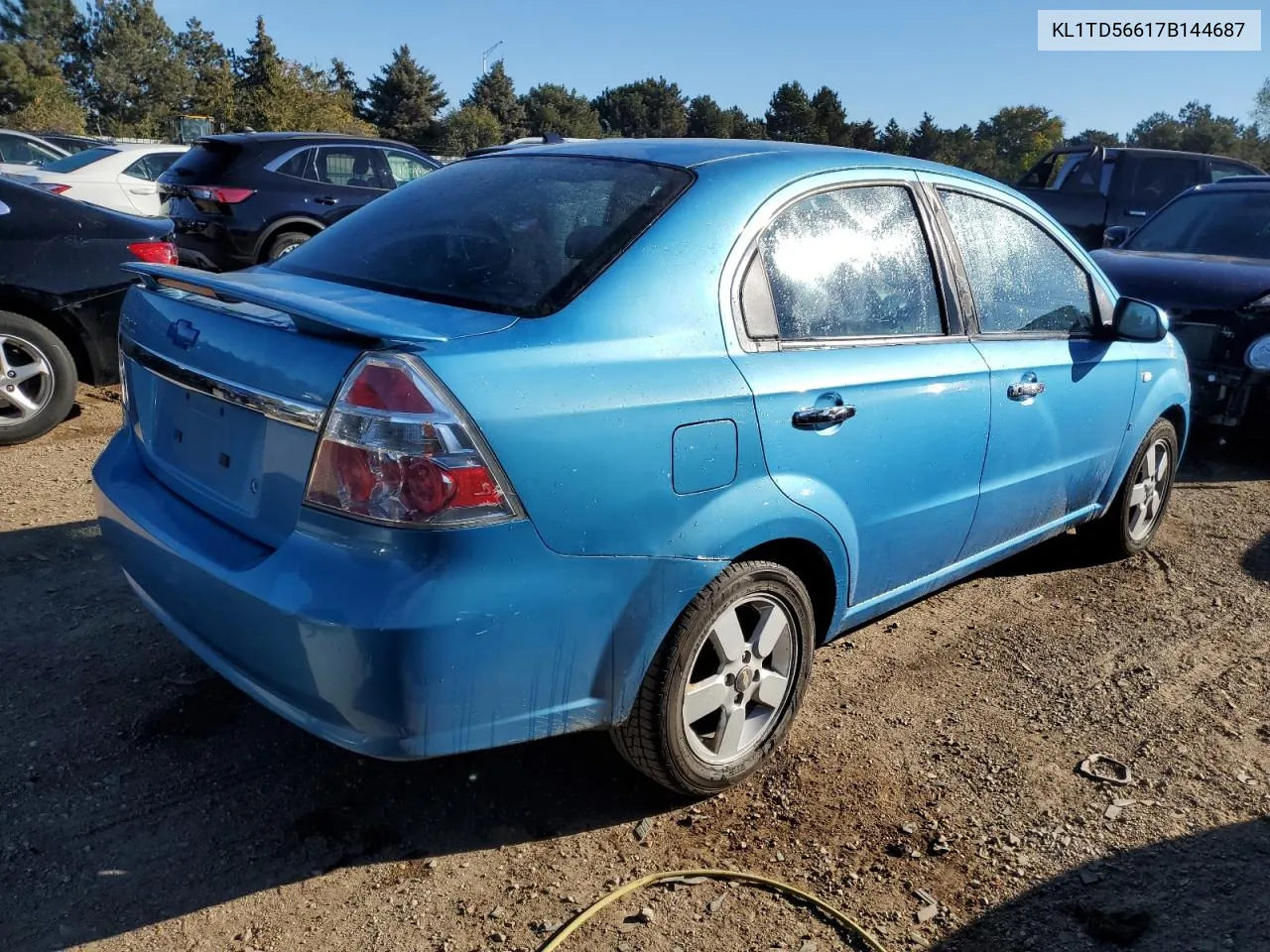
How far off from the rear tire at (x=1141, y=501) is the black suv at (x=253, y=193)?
6.61 m

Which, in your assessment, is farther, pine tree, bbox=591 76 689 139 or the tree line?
→ pine tree, bbox=591 76 689 139

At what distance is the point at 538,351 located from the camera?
225cm

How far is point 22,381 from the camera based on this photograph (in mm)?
5551

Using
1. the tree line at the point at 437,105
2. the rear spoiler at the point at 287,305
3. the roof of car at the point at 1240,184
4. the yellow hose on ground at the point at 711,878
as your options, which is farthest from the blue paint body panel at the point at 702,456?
the tree line at the point at 437,105

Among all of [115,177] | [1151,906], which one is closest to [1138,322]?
[1151,906]

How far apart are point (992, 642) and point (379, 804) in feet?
7.64

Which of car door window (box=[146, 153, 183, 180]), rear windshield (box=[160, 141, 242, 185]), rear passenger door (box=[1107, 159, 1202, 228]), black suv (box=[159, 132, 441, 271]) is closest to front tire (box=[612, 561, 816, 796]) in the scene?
black suv (box=[159, 132, 441, 271])

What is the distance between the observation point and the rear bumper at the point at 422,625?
82.4 inches

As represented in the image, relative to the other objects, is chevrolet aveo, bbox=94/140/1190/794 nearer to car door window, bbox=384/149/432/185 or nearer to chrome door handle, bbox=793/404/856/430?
chrome door handle, bbox=793/404/856/430

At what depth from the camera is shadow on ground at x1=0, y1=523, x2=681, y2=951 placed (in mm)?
2436

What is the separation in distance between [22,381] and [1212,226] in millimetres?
7724

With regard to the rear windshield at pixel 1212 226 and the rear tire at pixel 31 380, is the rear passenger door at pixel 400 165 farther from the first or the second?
the rear windshield at pixel 1212 226

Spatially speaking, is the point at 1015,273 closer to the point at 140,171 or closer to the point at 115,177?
the point at 115,177

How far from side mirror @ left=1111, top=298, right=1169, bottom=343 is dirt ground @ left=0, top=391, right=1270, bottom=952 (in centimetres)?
118
